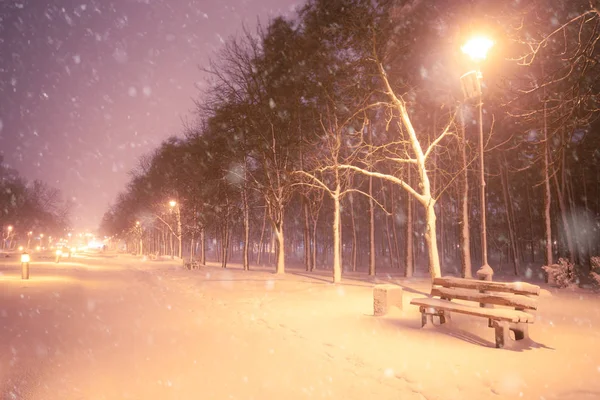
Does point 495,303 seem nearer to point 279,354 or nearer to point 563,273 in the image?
point 279,354

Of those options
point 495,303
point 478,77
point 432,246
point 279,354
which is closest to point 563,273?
point 432,246

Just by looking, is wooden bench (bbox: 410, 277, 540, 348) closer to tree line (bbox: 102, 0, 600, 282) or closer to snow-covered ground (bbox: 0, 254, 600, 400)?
snow-covered ground (bbox: 0, 254, 600, 400)

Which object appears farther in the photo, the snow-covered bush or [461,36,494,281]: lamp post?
the snow-covered bush

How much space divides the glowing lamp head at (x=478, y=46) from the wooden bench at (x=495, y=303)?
586 cm

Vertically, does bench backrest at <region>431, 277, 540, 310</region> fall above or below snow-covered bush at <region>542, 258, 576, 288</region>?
above

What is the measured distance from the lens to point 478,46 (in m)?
11.3

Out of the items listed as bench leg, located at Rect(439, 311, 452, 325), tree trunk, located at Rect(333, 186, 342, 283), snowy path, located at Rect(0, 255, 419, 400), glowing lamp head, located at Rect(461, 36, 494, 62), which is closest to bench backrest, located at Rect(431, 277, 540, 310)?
bench leg, located at Rect(439, 311, 452, 325)

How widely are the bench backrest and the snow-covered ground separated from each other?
782 millimetres

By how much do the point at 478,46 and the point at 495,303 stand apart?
21.7 ft

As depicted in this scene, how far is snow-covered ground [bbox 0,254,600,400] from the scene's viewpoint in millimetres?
5598

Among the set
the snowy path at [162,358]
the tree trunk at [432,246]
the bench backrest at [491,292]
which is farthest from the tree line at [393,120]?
the snowy path at [162,358]

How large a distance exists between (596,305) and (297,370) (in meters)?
12.7

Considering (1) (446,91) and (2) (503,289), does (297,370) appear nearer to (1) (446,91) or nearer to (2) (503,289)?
(2) (503,289)

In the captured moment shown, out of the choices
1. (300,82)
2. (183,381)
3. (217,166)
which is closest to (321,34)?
(300,82)
